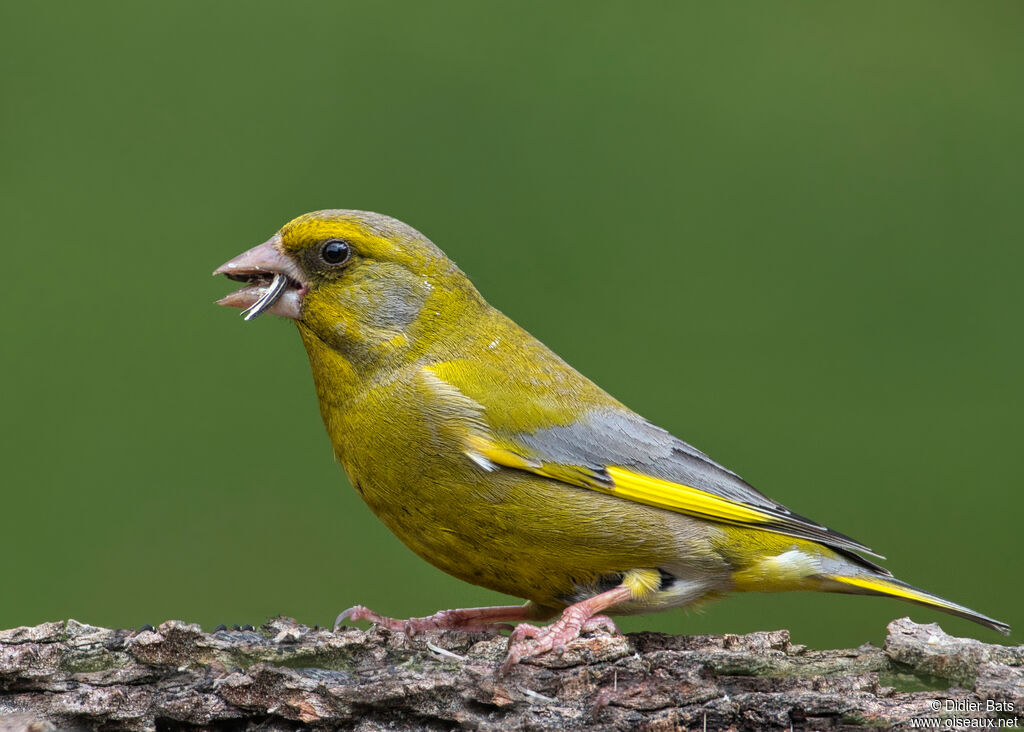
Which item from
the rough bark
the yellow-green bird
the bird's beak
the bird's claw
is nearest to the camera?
the rough bark

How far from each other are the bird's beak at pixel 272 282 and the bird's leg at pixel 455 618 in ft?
3.95

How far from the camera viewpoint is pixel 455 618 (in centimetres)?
450

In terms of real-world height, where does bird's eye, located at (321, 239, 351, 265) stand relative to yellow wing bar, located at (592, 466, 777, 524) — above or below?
above

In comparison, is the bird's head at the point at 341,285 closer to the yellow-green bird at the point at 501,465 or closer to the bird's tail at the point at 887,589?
the yellow-green bird at the point at 501,465

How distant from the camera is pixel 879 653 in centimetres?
376

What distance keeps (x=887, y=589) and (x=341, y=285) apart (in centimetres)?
237

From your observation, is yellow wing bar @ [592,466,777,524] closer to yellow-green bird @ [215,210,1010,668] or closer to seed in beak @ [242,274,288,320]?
yellow-green bird @ [215,210,1010,668]

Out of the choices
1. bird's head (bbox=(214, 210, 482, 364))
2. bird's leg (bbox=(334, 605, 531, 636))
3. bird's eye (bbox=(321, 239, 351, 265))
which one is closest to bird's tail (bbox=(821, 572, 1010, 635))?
bird's leg (bbox=(334, 605, 531, 636))

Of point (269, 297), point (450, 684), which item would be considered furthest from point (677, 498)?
point (269, 297)

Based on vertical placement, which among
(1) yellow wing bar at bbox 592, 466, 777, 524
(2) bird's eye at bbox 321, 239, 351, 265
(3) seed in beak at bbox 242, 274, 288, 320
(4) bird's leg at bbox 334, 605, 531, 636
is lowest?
(4) bird's leg at bbox 334, 605, 531, 636

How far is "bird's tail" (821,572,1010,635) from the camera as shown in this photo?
3996 millimetres

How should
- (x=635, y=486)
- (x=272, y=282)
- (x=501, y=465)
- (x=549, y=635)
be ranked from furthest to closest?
(x=272, y=282) → (x=635, y=486) → (x=501, y=465) → (x=549, y=635)

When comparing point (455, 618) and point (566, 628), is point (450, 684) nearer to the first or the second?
point (566, 628)

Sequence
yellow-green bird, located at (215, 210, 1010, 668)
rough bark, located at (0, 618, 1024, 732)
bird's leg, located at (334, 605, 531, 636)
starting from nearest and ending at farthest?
rough bark, located at (0, 618, 1024, 732) → yellow-green bird, located at (215, 210, 1010, 668) → bird's leg, located at (334, 605, 531, 636)
